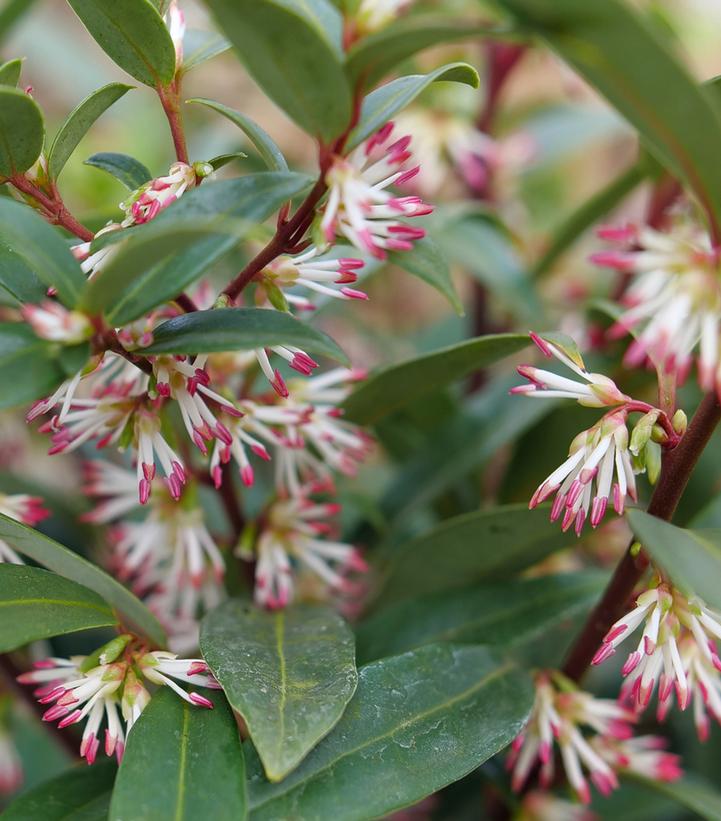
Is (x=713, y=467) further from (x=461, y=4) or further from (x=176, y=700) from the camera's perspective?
(x=461, y=4)

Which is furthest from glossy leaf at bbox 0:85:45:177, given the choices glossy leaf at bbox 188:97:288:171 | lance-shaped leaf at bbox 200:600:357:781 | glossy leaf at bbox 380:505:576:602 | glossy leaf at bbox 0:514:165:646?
glossy leaf at bbox 380:505:576:602

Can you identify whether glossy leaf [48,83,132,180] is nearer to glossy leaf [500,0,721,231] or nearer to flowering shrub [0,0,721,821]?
flowering shrub [0,0,721,821]

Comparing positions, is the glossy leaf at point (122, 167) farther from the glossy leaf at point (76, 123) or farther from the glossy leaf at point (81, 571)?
the glossy leaf at point (81, 571)

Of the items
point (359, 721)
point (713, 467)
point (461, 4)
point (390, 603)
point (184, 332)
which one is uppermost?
point (184, 332)

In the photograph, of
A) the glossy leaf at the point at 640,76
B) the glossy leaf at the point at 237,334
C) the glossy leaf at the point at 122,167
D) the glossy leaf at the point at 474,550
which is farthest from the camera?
the glossy leaf at the point at 474,550

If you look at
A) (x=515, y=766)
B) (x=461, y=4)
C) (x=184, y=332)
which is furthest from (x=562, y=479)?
(x=461, y=4)

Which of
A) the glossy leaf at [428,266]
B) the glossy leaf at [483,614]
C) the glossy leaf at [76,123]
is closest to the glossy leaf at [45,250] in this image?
the glossy leaf at [76,123]

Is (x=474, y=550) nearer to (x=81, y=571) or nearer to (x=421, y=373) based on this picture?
(x=421, y=373)
